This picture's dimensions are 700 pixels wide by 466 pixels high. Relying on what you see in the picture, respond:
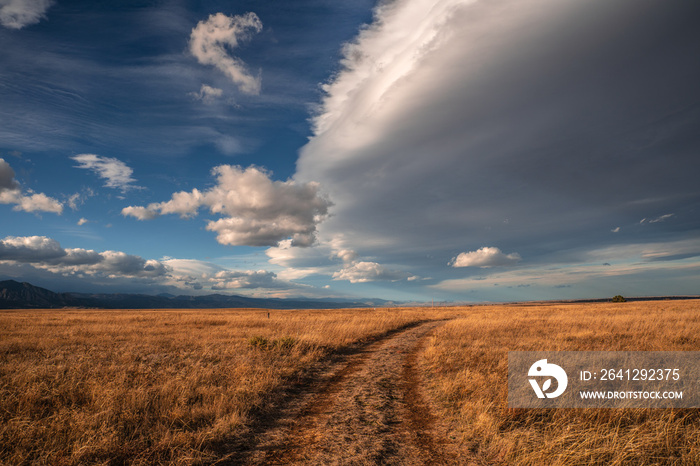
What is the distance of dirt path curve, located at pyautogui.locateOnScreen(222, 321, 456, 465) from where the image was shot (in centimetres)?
600

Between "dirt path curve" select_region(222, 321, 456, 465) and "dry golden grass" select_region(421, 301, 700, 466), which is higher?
"dry golden grass" select_region(421, 301, 700, 466)

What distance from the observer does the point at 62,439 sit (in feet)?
20.5

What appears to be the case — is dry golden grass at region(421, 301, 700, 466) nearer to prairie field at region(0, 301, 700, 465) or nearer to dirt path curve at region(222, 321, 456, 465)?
prairie field at region(0, 301, 700, 465)

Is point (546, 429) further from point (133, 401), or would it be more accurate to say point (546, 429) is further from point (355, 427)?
point (133, 401)

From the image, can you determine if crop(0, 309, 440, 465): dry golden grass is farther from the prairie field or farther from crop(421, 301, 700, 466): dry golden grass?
crop(421, 301, 700, 466): dry golden grass

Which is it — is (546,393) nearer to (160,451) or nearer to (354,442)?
(354,442)

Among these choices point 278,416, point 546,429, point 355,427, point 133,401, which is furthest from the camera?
point 278,416

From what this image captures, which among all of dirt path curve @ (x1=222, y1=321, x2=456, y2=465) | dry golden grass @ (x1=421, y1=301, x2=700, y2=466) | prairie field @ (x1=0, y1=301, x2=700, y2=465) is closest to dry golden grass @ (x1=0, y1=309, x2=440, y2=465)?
prairie field @ (x1=0, y1=301, x2=700, y2=465)

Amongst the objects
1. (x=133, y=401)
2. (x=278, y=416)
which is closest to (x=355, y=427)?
(x=278, y=416)

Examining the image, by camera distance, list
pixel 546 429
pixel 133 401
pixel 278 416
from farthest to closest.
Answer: pixel 278 416, pixel 133 401, pixel 546 429

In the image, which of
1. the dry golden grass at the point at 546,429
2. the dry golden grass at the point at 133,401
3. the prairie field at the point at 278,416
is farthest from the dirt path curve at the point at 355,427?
the dry golden grass at the point at 133,401

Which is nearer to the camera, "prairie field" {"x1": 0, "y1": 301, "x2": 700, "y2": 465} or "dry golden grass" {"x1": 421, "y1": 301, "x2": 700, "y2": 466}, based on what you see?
"dry golden grass" {"x1": 421, "y1": 301, "x2": 700, "y2": 466}

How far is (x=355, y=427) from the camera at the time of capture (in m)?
7.22

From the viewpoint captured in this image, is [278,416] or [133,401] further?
[278,416]
